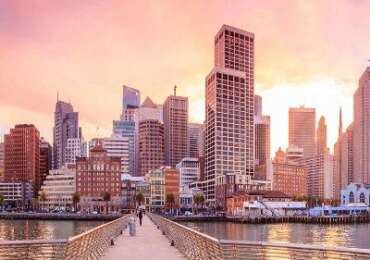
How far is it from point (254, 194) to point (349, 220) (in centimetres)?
3253

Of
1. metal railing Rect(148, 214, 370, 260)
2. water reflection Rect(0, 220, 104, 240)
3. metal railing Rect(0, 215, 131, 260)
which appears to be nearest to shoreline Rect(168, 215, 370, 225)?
water reflection Rect(0, 220, 104, 240)

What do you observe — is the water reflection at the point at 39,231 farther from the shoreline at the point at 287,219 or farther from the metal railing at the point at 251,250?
the metal railing at the point at 251,250

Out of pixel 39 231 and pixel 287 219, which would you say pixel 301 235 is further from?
pixel 287 219

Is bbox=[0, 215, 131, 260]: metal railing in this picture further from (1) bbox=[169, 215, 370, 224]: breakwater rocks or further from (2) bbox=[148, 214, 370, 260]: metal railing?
(1) bbox=[169, 215, 370, 224]: breakwater rocks

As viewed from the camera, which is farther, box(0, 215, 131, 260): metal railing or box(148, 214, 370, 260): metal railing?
box(0, 215, 131, 260): metal railing

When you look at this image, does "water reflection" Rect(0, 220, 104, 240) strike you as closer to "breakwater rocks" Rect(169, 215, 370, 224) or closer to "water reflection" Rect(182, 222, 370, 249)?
"water reflection" Rect(182, 222, 370, 249)

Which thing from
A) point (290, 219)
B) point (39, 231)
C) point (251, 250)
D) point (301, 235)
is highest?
point (251, 250)

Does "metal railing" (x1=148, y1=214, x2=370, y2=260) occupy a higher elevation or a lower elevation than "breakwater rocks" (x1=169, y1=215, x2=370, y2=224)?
higher

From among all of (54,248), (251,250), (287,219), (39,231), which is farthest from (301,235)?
(54,248)

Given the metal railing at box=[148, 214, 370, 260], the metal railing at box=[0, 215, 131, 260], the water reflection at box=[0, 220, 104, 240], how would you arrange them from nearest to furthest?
the metal railing at box=[148, 214, 370, 260] → the metal railing at box=[0, 215, 131, 260] → the water reflection at box=[0, 220, 104, 240]

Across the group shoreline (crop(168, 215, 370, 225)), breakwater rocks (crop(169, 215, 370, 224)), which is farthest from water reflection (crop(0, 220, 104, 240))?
breakwater rocks (crop(169, 215, 370, 224))

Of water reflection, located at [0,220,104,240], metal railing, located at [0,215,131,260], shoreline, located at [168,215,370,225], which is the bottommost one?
shoreline, located at [168,215,370,225]

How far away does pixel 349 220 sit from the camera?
177125mm

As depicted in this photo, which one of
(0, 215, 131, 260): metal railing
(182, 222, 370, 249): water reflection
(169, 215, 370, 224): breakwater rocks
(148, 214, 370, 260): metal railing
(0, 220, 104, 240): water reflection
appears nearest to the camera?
(148, 214, 370, 260): metal railing
